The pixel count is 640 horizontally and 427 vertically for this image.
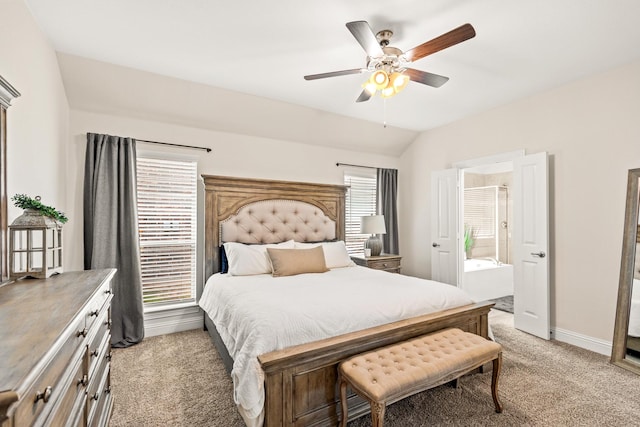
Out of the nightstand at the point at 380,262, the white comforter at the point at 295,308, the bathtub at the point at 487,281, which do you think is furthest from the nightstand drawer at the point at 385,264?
the white comforter at the point at 295,308

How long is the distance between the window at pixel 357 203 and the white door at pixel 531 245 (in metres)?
2.09

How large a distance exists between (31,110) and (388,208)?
438 centimetres

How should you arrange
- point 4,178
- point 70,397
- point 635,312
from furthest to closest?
point 635,312 < point 4,178 < point 70,397

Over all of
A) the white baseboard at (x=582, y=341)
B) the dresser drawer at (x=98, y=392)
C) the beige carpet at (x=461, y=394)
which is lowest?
the beige carpet at (x=461, y=394)

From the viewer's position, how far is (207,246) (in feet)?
11.8

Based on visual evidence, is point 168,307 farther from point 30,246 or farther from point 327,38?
point 327,38

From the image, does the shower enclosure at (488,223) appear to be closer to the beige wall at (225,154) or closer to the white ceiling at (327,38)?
the beige wall at (225,154)

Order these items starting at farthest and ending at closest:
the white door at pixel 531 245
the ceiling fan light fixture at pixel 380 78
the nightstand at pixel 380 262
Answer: the nightstand at pixel 380 262 < the white door at pixel 531 245 < the ceiling fan light fixture at pixel 380 78

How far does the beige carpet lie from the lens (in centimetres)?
198

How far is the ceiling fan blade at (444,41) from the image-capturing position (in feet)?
5.74

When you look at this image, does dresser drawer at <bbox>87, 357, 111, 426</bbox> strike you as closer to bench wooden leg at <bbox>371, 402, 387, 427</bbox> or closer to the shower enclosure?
bench wooden leg at <bbox>371, 402, 387, 427</bbox>

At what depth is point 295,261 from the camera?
3.17 m

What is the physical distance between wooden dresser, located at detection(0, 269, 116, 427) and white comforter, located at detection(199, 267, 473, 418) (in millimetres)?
742

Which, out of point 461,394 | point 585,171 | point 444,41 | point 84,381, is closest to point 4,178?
point 84,381
